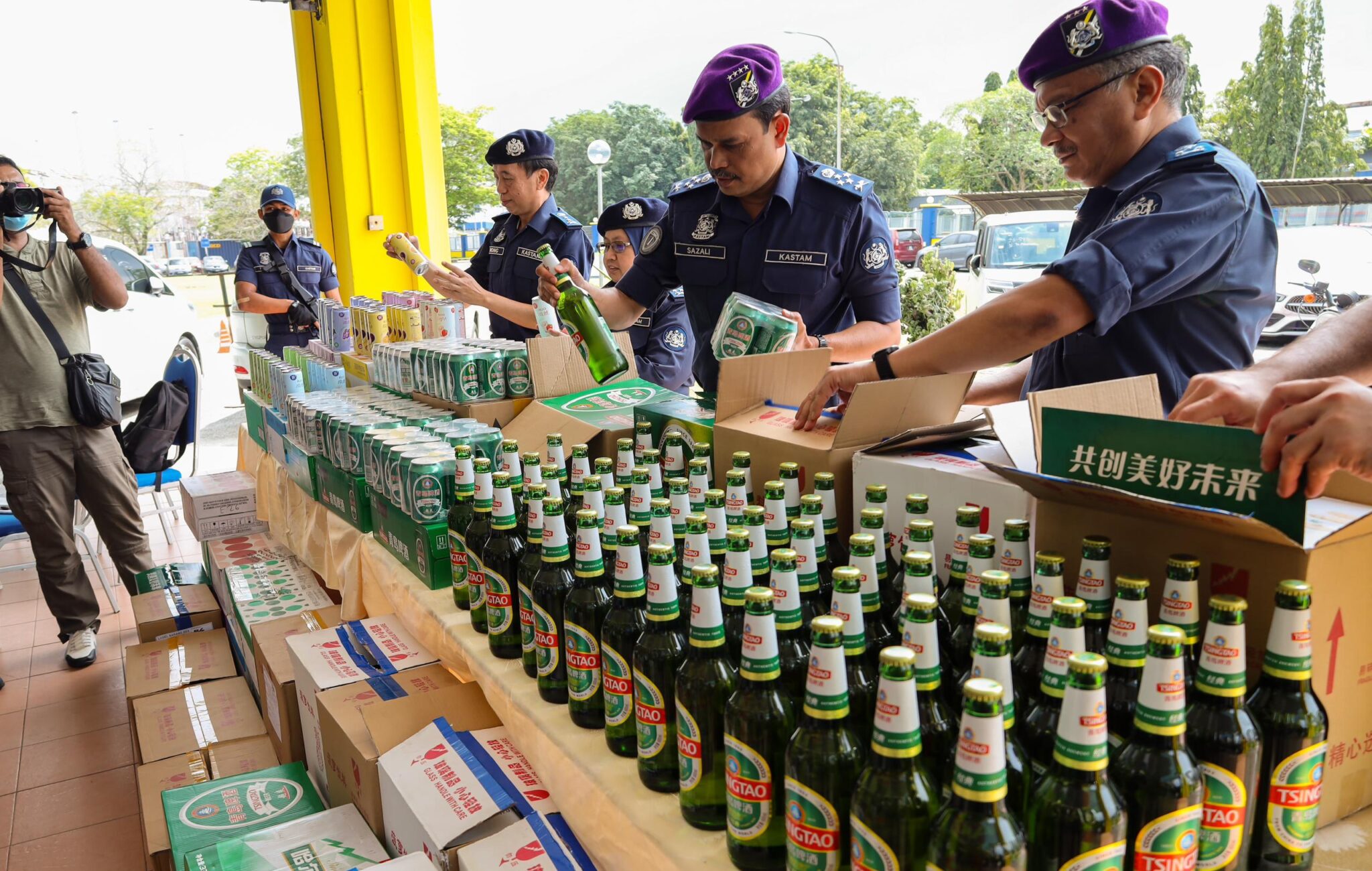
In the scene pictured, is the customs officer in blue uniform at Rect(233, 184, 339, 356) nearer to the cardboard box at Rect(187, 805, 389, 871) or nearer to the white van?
the cardboard box at Rect(187, 805, 389, 871)

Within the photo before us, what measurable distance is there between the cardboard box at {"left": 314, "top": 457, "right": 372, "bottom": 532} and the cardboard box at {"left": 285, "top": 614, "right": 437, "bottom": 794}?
32cm

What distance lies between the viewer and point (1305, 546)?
896mm

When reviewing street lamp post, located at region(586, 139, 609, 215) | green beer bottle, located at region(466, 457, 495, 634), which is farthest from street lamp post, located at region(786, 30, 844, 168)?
green beer bottle, located at region(466, 457, 495, 634)

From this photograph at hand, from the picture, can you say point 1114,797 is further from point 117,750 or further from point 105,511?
point 105,511

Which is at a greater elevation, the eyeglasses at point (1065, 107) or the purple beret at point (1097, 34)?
the purple beret at point (1097, 34)

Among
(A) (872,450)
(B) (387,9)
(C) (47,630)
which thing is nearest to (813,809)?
(A) (872,450)

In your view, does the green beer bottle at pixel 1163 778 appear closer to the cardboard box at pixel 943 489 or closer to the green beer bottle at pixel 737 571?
the cardboard box at pixel 943 489

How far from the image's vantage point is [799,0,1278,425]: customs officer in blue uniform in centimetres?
154

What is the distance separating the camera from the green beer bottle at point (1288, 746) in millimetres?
878

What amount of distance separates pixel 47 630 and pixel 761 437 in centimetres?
388

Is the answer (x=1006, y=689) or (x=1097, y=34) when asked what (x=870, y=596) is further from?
(x=1097, y=34)

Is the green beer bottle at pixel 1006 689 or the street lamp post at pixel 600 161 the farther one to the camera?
the street lamp post at pixel 600 161

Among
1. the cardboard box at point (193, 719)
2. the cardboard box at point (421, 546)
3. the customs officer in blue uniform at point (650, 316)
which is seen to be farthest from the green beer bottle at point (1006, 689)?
the customs officer in blue uniform at point (650, 316)

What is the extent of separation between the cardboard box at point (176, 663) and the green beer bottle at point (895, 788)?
238 centimetres
